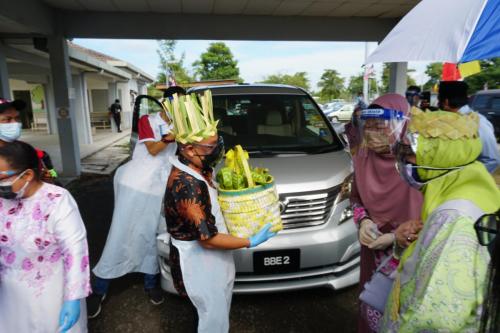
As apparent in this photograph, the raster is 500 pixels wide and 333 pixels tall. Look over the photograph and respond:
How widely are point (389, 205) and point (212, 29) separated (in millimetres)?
7002

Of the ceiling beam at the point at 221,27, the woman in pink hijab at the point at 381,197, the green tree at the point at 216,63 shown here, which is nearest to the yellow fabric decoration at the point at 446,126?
the woman in pink hijab at the point at 381,197

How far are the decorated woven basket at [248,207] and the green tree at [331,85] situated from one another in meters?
57.2

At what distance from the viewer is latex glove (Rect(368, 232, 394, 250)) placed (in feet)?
6.15

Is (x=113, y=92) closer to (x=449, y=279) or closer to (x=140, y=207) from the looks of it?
(x=140, y=207)

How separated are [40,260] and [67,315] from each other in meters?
0.29

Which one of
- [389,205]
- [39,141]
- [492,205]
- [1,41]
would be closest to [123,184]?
[389,205]

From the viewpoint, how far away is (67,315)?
1.73 m

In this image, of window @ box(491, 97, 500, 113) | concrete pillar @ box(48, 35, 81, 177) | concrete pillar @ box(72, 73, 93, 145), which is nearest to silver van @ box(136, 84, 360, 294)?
concrete pillar @ box(48, 35, 81, 177)

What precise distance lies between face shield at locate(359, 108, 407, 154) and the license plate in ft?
3.65

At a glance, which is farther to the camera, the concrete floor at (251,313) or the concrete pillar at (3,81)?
the concrete pillar at (3,81)

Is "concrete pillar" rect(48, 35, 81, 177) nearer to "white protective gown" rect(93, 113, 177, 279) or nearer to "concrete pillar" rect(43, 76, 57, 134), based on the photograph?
"white protective gown" rect(93, 113, 177, 279)

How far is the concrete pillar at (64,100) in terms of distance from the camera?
7.58 metres

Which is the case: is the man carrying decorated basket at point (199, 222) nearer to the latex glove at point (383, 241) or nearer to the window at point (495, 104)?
the latex glove at point (383, 241)

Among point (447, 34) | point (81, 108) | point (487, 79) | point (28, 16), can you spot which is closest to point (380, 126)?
point (447, 34)
